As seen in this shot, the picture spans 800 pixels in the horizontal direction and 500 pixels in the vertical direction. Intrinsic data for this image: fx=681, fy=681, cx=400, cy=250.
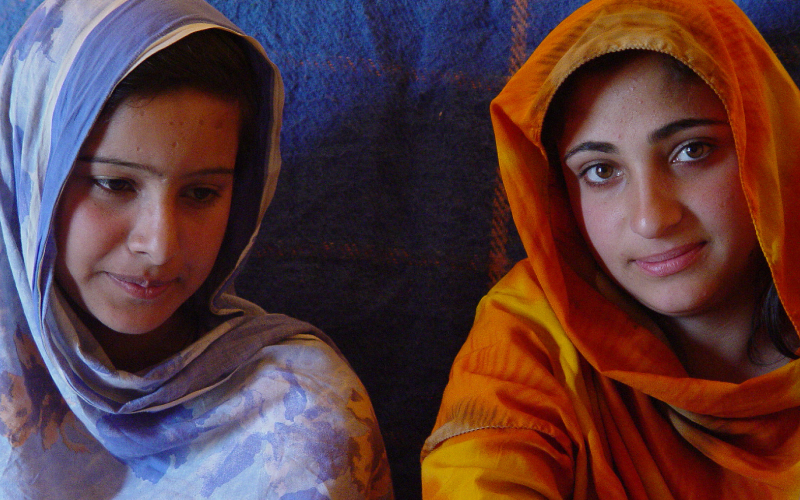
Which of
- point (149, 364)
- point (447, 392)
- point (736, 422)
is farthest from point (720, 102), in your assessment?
point (149, 364)

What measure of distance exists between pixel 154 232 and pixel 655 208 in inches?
23.4

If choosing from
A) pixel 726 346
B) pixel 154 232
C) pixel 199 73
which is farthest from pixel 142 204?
pixel 726 346

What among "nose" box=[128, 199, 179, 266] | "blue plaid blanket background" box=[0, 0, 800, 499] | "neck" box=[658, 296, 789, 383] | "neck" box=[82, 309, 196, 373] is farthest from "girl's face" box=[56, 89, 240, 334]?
"neck" box=[658, 296, 789, 383]

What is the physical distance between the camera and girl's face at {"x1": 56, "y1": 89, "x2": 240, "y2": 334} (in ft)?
2.66

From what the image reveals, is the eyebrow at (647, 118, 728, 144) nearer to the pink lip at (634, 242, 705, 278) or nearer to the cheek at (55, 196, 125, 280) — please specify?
the pink lip at (634, 242, 705, 278)

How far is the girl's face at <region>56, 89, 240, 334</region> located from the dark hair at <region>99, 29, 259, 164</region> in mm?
11

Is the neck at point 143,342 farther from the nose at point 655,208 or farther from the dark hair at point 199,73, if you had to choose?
the nose at point 655,208

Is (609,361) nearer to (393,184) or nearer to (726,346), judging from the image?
(726,346)

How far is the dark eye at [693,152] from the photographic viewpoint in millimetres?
821

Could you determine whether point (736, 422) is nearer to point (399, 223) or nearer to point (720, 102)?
point (720, 102)

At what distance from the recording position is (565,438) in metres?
0.87

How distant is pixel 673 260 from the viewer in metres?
0.83

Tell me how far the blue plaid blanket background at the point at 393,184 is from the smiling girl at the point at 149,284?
0.21 metres

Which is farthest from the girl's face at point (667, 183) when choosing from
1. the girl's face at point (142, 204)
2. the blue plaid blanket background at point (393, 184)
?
the girl's face at point (142, 204)
